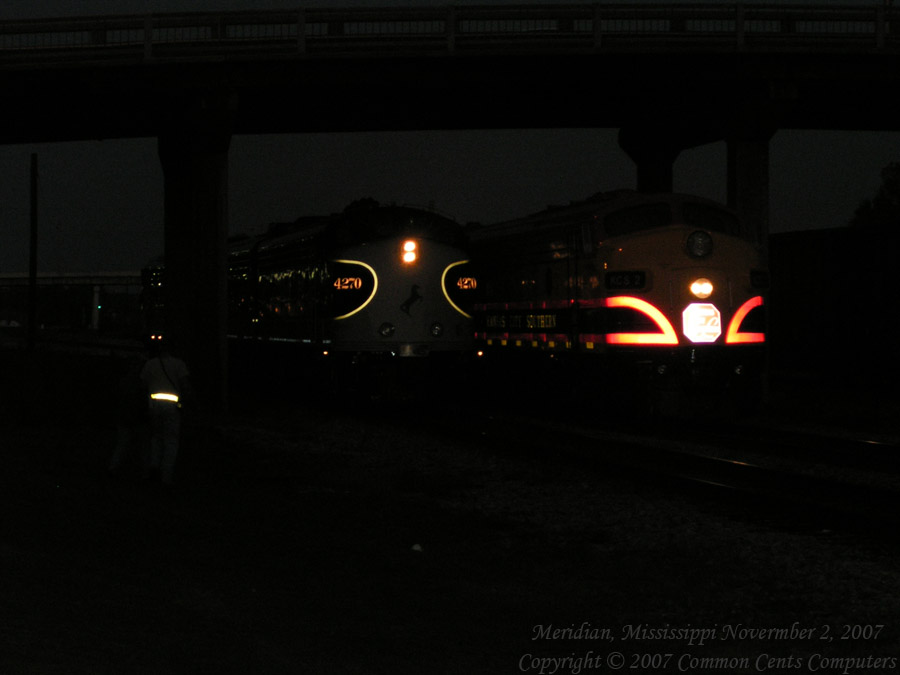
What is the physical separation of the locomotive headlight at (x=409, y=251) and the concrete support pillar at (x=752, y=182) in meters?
7.83

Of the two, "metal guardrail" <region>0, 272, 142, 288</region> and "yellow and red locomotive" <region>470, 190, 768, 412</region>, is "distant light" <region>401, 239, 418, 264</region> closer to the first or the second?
"yellow and red locomotive" <region>470, 190, 768, 412</region>

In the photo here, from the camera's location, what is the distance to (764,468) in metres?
13.8

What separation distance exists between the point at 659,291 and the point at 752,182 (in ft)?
24.9

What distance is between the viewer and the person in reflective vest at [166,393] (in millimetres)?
12219

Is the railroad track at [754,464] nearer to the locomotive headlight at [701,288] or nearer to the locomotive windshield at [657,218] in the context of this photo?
the locomotive headlight at [701,288]

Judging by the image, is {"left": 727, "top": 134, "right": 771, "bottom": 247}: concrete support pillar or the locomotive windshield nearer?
the locomotive windshield

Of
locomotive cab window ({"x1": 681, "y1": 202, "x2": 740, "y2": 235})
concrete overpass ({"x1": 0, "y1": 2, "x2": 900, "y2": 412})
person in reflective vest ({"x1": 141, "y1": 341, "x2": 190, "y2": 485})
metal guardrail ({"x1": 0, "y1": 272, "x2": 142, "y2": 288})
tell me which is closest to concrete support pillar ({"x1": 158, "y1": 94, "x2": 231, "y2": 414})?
concrete overpass ({"x1": 0, "y1": 2, "x2": 900, "y2": 412})

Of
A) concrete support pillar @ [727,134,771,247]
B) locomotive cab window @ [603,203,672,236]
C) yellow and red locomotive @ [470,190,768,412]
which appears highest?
concrete support pillar @ [727,134,771,247]

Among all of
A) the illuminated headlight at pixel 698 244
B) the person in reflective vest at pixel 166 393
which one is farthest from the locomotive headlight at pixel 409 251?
the person in reflective vest at pixel 166 393

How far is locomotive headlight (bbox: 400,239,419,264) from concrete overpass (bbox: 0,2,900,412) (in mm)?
4107

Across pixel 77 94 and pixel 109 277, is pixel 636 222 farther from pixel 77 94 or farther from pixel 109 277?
pixel 109 277

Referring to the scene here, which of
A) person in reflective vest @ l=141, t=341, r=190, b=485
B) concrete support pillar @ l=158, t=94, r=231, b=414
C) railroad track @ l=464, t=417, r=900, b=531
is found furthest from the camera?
concrete support pillar @ l=158, t=94, r=231, b=414

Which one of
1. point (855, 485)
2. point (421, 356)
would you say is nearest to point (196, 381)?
point (421, 356)

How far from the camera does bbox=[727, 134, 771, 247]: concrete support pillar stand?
25156 millimetres
